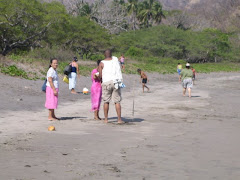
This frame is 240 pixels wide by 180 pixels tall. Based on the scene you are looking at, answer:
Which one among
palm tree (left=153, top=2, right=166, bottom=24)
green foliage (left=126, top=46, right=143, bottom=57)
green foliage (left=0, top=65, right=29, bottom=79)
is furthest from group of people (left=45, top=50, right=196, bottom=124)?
palm tree (left=153, top=2, right=166, bottom=24)

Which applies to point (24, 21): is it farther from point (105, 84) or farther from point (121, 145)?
point (121, 145)

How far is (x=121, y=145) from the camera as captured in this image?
7.83 metres

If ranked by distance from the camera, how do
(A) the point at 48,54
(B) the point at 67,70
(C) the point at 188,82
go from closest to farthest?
1. (B) the point at 67,70
2. (C) the point at 188,82
3. (A) the point at 48,54

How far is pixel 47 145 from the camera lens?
7660 mm

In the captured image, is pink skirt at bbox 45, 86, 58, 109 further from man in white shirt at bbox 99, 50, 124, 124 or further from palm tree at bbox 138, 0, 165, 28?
palm tree at bbox 138, 0, 165, 28

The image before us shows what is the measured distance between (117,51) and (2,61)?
107ft

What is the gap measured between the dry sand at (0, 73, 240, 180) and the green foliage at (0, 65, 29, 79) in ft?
24.1

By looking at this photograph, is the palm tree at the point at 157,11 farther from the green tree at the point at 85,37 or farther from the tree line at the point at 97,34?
the green tree at the point at 85,37

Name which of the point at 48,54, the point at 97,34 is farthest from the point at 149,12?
the point at 48,54

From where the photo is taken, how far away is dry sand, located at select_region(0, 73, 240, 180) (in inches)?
235

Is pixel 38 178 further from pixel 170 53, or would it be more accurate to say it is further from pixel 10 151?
pixel 170 53

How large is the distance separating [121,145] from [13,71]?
14.5 meters

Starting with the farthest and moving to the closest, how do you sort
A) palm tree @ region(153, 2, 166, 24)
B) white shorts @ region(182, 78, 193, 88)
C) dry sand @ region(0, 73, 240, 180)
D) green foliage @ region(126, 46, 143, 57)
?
palm tree @ region(153, 2, 166, 24), green foliage @ region(126, 46, 143, 57), white shorts @ region(182, 78, 193, 88), dry sand @ region(0, 73, 240, 180)

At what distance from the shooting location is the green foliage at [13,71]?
69.2 ft
